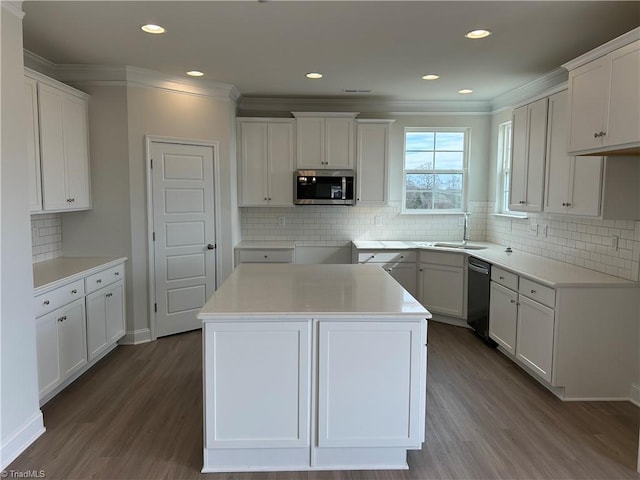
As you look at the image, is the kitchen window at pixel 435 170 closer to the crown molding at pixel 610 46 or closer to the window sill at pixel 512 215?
the window sill at pixel 512 215

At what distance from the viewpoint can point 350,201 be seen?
17.6 feet

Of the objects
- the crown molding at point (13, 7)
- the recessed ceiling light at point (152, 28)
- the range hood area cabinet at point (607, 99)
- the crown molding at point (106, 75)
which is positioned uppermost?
the recessed ceiling light at point (152, 28)

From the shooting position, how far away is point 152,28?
3.14 m

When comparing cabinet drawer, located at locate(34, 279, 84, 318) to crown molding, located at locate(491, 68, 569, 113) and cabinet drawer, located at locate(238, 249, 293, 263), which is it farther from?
crown molding, located at locate(491, 68, 569, 113)

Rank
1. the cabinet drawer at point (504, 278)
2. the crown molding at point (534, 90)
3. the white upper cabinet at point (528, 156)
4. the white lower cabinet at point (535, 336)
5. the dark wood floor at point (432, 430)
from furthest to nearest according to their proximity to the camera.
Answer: the crown molding at point (534, 90)
the white upper cabinet at point (528, 156)
the cabinet drawer at point (504, 278)
the white lower cabinet at point (535, 336)
the dark wood floor at point (432, 430)

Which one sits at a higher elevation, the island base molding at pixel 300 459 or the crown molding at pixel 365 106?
the crown molding at pixel 365 106

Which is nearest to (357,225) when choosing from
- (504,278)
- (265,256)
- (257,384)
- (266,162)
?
(265,256)

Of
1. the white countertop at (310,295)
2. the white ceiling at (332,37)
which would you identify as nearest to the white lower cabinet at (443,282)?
the white countertop at (310,295)

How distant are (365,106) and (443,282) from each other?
7.83 feet

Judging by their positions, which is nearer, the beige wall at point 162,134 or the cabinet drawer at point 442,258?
the beige wall at point 162,134

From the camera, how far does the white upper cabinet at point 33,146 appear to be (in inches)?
129

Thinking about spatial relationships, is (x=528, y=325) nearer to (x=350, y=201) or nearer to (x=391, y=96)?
(x=350, y=201)

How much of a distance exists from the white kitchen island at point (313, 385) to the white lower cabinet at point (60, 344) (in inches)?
56.2

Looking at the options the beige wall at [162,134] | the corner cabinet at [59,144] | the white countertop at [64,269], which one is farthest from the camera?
the beige wall at [162,134]
